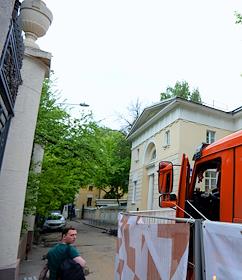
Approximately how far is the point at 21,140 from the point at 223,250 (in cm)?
437

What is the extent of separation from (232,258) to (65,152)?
1318cm

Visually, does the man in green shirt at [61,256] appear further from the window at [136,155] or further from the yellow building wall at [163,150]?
the window at [136,155]

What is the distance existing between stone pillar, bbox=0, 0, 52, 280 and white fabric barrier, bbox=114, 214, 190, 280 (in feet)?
6.34

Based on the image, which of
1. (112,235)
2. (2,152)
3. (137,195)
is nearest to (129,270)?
(2,152)

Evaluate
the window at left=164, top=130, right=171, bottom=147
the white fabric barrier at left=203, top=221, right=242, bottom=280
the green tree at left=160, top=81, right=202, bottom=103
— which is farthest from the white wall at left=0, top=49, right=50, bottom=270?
the green tree at left=160, top=81, right=202, bottom=103

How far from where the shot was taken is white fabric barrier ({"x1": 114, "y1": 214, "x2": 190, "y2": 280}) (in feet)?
10.4

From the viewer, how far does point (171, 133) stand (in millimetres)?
22688

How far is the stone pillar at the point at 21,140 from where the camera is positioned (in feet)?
18.0

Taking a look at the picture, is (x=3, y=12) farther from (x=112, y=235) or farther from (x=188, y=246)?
(x=112, y=235)

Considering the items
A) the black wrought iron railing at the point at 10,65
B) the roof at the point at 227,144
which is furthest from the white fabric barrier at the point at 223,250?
the black wrought iron railing at the point at 10,65

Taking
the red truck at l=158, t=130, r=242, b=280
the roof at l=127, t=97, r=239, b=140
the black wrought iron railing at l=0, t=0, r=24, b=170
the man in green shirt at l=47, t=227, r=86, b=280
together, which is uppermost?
the roof at l=127, t=97, r=239, b=140

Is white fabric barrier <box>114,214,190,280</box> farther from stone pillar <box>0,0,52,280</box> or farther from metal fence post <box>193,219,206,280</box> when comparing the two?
stone pillar <box>0,0,52,280</box>

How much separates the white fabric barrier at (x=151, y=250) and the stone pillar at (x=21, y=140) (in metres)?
1.93

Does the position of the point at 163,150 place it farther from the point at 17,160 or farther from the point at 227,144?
the point at 227,144
